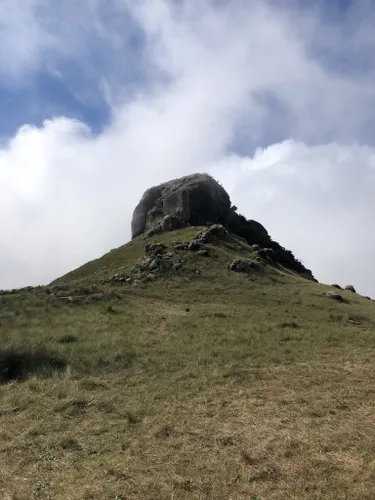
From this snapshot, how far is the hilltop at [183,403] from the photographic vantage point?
9023mm

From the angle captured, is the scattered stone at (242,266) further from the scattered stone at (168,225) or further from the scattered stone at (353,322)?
the scattered stone at (168,225)

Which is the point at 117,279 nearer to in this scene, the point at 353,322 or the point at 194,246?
the point at 194,246

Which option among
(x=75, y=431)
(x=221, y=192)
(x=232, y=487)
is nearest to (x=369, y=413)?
(x=232, y=487)

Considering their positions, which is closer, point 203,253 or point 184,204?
point 203,253

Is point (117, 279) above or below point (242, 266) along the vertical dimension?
below

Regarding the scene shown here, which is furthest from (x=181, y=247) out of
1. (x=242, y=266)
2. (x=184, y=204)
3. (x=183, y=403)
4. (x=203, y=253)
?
(x=183, y=403)

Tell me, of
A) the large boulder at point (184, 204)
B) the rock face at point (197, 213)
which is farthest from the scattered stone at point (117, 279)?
the large boulder at point (184, 204)

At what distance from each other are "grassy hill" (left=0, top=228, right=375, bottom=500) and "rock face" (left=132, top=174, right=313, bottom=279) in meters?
32.2

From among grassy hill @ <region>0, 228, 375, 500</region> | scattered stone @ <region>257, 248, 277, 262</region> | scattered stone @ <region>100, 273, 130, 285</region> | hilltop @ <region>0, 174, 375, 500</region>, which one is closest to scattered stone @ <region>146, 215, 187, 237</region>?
scattered stone @ <region>257, 248, 277, 262</region>

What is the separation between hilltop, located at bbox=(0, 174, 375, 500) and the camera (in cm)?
902

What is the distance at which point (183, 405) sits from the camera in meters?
13.8

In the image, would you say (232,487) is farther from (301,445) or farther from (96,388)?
(96,388)

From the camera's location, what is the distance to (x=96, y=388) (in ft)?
52.2

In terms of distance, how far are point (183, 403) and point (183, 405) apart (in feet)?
0.72
